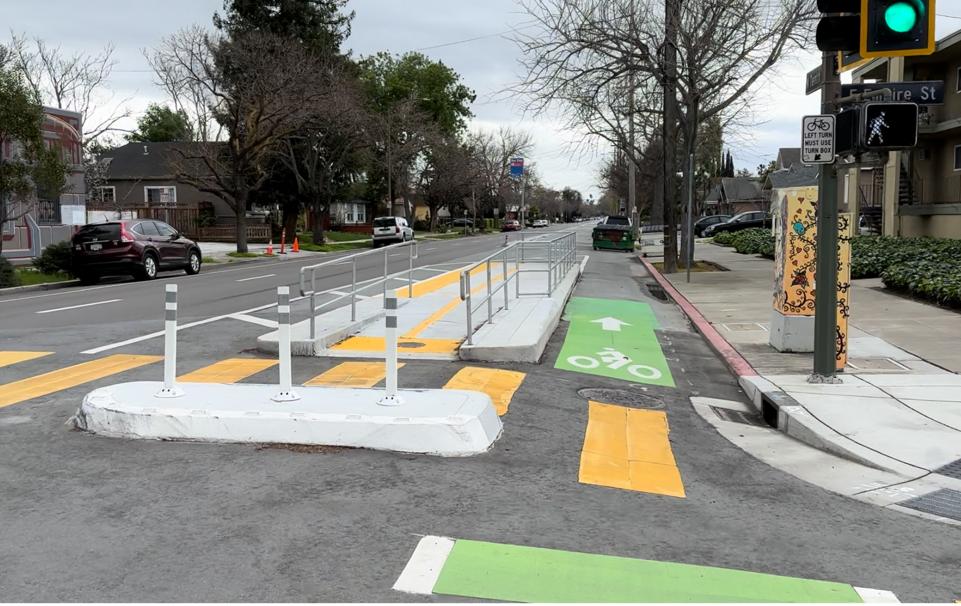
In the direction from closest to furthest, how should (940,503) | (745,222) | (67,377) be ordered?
1. (940,503)
2. (67,377)
3. (745,222)

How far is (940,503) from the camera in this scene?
5375 mm

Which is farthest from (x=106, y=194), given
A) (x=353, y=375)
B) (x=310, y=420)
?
(x=310, y=420)

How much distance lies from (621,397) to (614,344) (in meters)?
3.17

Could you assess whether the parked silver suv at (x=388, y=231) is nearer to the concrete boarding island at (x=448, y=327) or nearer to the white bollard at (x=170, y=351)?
the concrete boarding island at (x=448, y=327)

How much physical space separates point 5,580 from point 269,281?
1703cm

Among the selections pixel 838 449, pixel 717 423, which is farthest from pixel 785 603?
pixel 717 423

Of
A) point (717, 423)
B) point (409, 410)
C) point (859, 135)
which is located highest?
point (859, 135)

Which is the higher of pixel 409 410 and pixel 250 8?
pixel 250 8

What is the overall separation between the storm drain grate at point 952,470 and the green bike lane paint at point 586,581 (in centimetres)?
242

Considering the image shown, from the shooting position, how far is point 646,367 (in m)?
9.98

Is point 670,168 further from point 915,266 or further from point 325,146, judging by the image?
point 325,146

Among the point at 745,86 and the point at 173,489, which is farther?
the point at 745,86

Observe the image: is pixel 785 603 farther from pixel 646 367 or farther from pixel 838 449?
pixel 646 367

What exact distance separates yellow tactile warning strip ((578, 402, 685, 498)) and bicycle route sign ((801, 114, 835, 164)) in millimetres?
3015
